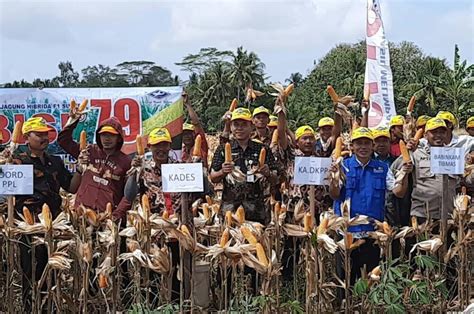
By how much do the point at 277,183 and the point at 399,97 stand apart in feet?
102

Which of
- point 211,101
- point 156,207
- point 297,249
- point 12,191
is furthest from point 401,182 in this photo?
point 211,101

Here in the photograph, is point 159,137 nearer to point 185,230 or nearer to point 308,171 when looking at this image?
point 185,230

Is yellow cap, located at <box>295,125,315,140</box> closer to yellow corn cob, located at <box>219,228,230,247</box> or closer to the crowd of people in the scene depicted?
the crowd of people

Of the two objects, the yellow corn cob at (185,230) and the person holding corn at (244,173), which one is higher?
the person holding corn at (244,173)

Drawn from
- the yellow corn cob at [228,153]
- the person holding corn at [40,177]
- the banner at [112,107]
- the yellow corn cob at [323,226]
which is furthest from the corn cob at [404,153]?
the banner at [112,107]

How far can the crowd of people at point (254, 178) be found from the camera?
5238 mm

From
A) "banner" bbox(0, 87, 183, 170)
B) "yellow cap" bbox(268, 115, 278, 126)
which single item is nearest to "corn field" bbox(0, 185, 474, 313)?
"yellow cap" bbox(268, 115, 278, 126)

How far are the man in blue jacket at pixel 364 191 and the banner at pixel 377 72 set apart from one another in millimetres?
6358

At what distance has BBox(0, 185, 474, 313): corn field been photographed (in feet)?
14.0

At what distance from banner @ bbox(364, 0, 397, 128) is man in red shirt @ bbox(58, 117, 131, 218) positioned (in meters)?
6.94

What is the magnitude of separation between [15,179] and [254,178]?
1.89 metres

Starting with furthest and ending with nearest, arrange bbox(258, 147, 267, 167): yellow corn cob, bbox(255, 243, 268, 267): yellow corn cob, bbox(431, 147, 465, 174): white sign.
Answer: bbox(258, 147, 267, 167): yellow corn cob, bbox(431, 147, 465, 174): white sign, bbox(255, 243, 268, 267): yellow corn cob

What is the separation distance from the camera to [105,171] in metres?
5.44

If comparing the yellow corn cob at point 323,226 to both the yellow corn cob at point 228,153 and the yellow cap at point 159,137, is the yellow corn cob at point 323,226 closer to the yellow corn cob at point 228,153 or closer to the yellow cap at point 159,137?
the yellow corn cob at point 228,153
